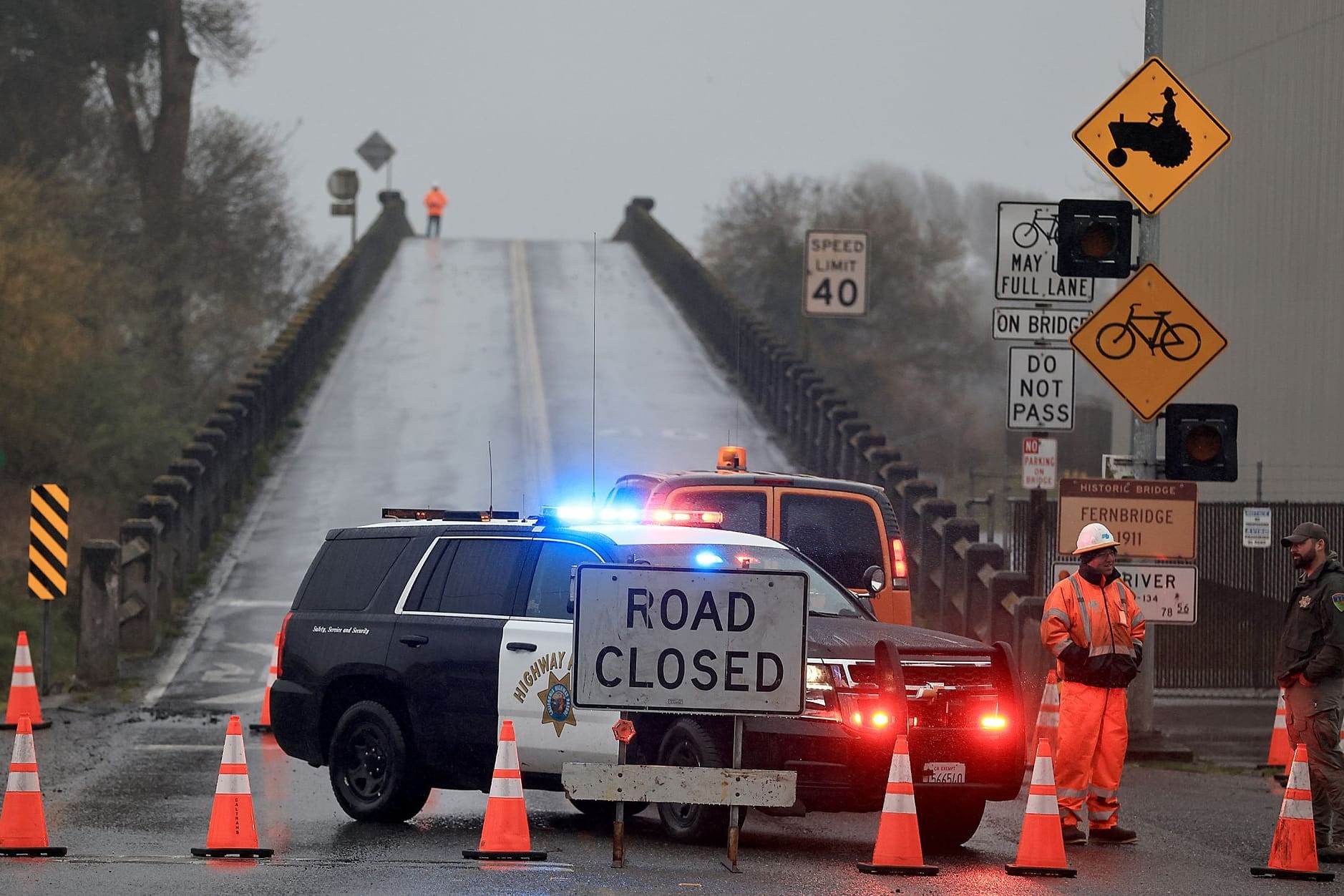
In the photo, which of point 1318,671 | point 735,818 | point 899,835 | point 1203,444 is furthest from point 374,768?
point 1203,444

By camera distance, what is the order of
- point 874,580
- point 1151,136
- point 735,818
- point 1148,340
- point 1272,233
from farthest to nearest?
point 1272,233
point 1151,136
point 1148,340
point 874,580
point 735,818

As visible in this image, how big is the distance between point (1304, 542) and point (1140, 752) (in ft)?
15.9

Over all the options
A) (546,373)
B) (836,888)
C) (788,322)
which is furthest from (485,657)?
(788,322)

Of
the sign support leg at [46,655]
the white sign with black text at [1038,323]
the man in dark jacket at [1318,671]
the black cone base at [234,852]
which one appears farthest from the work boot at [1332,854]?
the sign support leg at [46,655]

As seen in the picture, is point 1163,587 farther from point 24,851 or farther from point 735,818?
point 24,851

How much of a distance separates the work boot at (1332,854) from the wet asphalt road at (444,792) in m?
0.39

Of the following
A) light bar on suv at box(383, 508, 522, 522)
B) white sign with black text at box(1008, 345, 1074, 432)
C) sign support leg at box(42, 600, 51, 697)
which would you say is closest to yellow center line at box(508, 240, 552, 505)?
sign support leg at box(42, 600, 51, 697)

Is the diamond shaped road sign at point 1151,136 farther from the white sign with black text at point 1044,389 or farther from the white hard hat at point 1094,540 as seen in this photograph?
the white hard hat at point 1094,540

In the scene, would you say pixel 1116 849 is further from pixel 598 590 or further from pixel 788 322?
pixel 788 322

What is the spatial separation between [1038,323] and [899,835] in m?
9.40

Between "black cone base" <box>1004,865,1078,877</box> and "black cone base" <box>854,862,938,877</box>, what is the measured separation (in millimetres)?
444

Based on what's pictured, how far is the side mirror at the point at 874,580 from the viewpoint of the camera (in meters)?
15.3

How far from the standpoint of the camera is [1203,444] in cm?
1559

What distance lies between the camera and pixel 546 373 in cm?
4038
